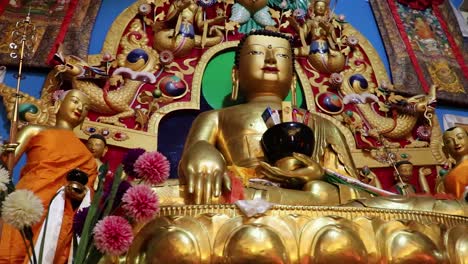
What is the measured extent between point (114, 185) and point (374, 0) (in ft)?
10.2

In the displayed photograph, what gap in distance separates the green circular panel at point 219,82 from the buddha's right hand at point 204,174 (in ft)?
4.49

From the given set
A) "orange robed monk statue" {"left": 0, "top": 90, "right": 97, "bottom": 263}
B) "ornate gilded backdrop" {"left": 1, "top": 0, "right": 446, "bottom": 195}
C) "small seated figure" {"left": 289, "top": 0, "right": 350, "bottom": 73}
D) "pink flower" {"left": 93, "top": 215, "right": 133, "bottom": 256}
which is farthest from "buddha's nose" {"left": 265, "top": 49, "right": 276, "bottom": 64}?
"pink flower" {"left": 93, "top": 215, "right": 133, "bottom": 256}

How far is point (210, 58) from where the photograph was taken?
3762 millimetres

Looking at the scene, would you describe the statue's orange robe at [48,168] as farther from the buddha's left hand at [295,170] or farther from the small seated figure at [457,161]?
the small seated figure at [457,161]

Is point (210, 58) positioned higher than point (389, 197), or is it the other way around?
point (210, 58)

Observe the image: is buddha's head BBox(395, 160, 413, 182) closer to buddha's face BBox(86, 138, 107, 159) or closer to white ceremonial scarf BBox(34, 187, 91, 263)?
→ buddha's face BBox(86, 138, 107, 159)

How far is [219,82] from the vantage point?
383cm

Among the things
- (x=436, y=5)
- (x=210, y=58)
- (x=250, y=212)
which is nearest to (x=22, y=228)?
(x=250, y=212)

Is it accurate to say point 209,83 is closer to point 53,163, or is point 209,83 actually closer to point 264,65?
point 264,65

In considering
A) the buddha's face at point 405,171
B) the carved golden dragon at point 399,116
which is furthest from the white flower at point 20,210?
the carved golden dragon at point 399,116

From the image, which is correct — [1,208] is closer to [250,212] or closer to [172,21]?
[250,212]

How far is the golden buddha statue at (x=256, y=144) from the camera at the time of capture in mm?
2336

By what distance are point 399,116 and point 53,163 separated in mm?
2158

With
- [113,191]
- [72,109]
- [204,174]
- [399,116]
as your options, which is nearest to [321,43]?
[399,116]
